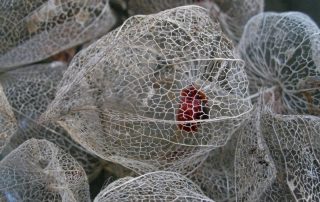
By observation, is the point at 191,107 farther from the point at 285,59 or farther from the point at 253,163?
the point at 285,59

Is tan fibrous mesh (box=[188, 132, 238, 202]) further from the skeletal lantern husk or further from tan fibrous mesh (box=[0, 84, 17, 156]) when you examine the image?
tan fibrous mesh (box=[0, 84, 17, 156])

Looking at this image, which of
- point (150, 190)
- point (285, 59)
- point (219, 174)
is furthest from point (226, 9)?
point (150, 190)

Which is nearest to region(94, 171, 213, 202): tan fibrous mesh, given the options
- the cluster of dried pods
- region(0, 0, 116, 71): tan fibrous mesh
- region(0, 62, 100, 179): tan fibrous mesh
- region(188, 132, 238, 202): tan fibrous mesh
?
the cluster of dried pods

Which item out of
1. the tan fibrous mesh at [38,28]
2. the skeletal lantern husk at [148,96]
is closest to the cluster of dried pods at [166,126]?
the skeletal lantern husk at [148,96]

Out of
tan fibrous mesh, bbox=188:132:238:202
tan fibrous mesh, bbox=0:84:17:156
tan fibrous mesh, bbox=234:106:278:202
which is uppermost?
tan fibrous mesh, bbox=0:84:17:156

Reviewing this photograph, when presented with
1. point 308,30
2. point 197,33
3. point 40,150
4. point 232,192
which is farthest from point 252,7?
point 40,150
